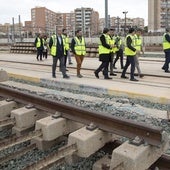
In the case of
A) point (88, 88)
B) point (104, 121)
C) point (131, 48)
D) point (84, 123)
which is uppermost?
point (131, 48)

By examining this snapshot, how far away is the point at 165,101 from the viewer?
8.79 meters

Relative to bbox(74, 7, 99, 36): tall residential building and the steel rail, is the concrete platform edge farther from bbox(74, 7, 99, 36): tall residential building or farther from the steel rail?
bbox(74, 7, 99, 36): tall residential building

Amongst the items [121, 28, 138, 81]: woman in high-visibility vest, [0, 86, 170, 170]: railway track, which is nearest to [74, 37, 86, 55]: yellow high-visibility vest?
[121, 28, 138, 81]: woman in high-visibility vest

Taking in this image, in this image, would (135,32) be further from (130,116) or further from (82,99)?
(130,116)

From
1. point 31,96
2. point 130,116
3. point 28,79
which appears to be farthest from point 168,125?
point 28,79

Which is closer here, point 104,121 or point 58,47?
point 104,121

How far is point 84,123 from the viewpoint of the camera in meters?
5.25

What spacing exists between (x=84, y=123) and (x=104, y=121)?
444mm

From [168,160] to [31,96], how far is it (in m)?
2.94

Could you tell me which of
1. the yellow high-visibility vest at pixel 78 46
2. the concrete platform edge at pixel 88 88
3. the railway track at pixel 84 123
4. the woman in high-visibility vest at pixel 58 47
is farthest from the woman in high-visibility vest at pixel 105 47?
the railway track at pixel 84 123

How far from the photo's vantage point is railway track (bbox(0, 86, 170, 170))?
429 centimetres

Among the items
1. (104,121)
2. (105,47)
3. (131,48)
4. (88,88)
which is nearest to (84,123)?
(104,121)

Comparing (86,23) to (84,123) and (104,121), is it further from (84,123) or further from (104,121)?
(104,121)

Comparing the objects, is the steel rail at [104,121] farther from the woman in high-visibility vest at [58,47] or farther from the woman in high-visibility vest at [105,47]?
the woman in high-visibility vest at [58,47]
